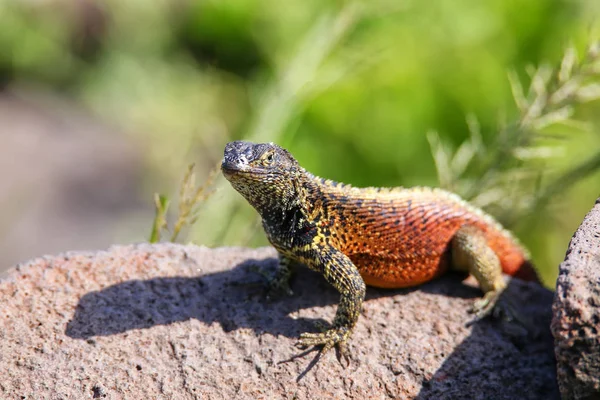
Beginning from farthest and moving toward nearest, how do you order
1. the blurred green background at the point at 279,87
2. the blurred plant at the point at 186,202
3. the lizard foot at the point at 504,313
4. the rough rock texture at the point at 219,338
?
the blurred green background at the point at 279,87 < the blurred plant at the point at 186,202 < the lizard foot at the point at 504,313 < the rough rock texture at the point at 219,338

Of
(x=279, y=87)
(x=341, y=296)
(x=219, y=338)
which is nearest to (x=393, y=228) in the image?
(x=341, y=296)

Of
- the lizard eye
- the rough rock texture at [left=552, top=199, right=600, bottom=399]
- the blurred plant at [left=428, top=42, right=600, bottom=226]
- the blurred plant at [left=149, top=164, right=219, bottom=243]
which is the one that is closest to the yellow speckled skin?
the lizard eye

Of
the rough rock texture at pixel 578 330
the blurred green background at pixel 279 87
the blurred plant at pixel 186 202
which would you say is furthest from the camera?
the blurred green background at pixel 279 87

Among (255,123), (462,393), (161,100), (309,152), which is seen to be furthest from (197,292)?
(161,100)

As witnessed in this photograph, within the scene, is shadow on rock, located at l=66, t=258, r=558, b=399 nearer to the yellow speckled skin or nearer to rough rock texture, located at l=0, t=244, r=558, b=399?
rough rock texture, located at l=0, t=244, r=558, b=399

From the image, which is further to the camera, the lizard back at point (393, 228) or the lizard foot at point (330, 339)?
the lizard back at point (393, 228)

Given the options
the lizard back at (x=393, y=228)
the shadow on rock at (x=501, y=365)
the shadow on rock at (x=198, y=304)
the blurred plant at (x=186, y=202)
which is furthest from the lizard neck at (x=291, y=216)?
the shadow on rock at (x=501, y=365)

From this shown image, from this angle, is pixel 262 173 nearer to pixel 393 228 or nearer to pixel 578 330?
pixel 393 228

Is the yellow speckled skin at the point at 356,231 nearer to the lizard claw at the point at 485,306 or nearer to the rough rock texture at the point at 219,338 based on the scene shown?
the lizard claw at the point at 485,306
